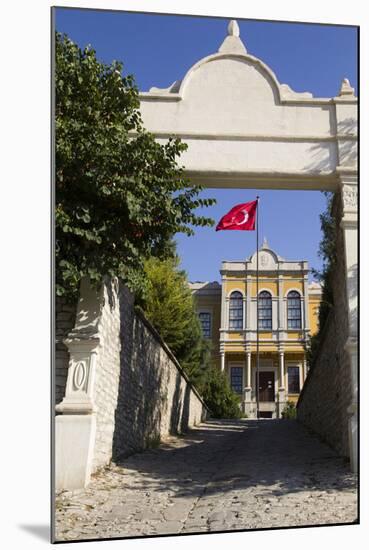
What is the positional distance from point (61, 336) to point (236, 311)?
4.76 ft

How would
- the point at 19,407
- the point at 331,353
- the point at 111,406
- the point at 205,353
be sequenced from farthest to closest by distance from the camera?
1. the point at 205,353
2. the point at 331,353
3. the point at 111,406
4. the point at 19,407

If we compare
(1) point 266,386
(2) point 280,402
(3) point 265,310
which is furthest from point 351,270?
(2) point 280,402

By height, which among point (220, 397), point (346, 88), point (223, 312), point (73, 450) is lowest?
point (73, 450)

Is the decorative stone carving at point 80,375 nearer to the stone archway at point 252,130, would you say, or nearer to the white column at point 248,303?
the white column at point 248,303

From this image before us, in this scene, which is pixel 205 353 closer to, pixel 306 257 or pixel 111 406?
pixel 111 406

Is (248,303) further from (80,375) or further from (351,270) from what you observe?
(80,375)

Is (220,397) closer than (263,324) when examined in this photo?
No

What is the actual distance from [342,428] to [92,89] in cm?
343

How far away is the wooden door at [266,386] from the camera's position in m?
5.08

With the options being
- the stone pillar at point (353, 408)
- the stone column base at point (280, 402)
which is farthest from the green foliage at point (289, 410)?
the stone pillar at point (353, 408)

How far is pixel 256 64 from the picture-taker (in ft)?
16.8

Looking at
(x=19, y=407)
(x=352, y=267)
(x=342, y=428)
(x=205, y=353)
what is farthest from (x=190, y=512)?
(x=205, y=353)

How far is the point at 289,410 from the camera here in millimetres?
5980

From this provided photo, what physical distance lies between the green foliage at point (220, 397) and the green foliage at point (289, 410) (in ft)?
1.49
